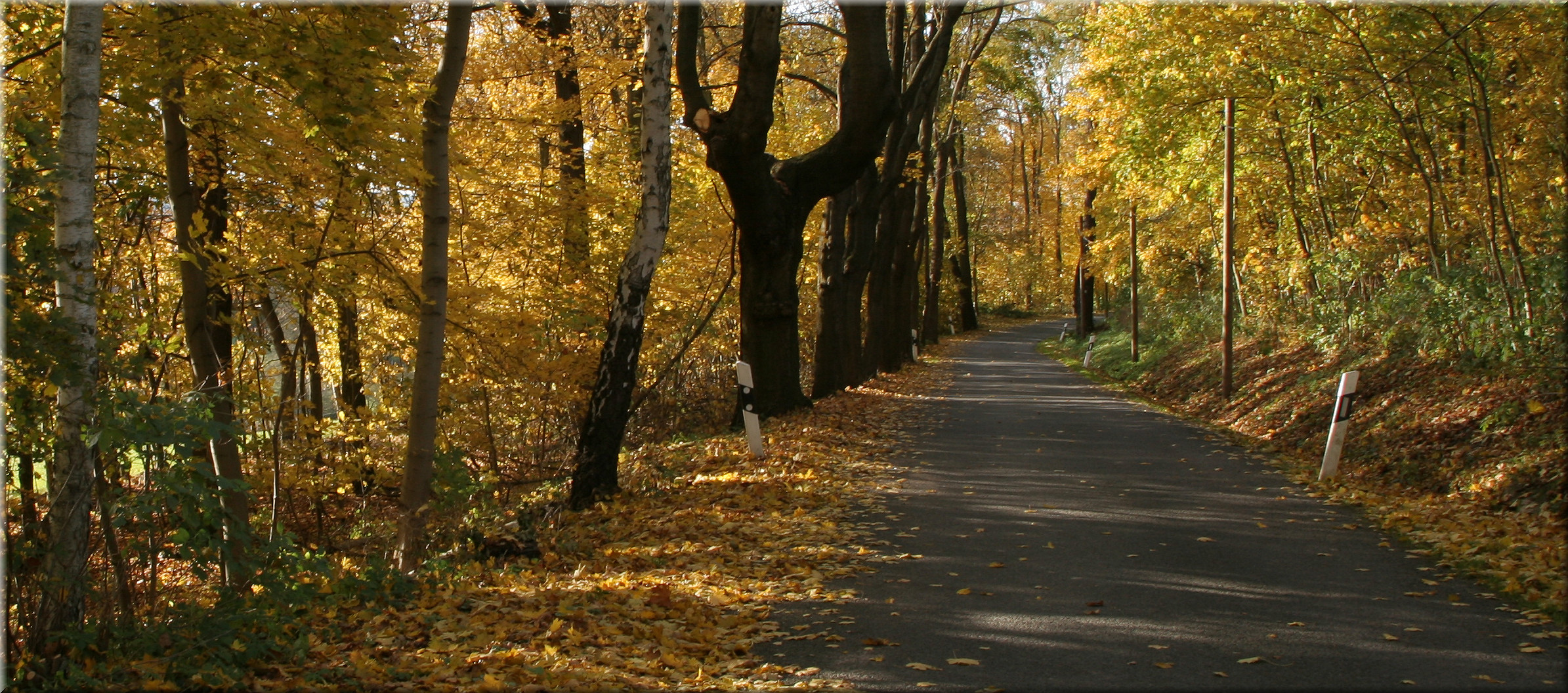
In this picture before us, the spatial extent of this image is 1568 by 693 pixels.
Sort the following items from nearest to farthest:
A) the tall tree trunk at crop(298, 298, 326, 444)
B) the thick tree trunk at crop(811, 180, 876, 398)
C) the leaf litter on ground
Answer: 1. the leaf litter on ground
2. the tall tree trunk at crop(298, 298, 326, 444)
3. the thick tree trunk at crop(811, 180, 876, 398)

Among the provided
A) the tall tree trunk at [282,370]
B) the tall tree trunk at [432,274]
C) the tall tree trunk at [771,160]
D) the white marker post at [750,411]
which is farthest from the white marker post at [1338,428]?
the tall tree trunk at [282,370]

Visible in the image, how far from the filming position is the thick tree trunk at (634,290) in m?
9.45

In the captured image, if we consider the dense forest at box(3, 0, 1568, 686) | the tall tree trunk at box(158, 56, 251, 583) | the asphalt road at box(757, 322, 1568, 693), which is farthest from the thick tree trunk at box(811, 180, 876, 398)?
the tall tree trunk at box(158, 56, 251, 583)

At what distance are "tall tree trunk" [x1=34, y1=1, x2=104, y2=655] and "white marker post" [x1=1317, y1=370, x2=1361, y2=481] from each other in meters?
10.0

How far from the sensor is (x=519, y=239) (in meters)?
14.7

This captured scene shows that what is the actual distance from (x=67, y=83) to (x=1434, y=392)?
41.5 feet

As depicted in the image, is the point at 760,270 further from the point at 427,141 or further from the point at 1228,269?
the point at 1228,269

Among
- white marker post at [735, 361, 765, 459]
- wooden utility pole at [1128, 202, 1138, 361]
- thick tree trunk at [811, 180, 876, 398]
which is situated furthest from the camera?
wooden utility pole at [1128, 202, 1138, 361]

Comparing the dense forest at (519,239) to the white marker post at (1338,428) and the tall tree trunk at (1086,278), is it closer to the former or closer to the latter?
the white marker post at (1338,428)

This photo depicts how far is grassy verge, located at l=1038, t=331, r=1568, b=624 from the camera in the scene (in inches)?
271

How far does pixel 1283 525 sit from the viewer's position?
8180mm

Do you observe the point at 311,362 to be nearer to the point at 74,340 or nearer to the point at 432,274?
the point at 432,274

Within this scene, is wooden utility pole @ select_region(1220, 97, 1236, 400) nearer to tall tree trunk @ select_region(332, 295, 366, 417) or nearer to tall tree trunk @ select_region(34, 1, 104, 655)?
tall tree trunk @ select_region(332, 295, 366, 417)

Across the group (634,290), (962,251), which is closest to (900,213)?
(634,290)
